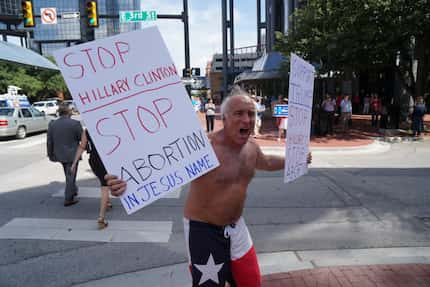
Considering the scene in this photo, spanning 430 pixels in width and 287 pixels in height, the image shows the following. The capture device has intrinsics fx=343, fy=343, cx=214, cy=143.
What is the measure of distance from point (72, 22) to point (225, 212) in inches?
2226

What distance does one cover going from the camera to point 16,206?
18.8ft

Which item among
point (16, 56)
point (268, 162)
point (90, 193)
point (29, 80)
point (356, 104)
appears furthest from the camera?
point (29, 80)

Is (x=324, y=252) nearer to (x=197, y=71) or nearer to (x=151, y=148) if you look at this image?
(x=151, y=148)

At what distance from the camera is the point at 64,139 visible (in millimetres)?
5605

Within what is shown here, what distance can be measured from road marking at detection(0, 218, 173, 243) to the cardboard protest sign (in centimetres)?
266

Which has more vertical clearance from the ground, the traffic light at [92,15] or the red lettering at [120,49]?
the traffic light at [92,15]

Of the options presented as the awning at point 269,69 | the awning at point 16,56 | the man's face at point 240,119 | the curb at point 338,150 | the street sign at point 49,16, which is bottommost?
the curb at point 338,150

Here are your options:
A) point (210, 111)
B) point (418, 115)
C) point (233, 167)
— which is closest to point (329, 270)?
→ point (233, 167)

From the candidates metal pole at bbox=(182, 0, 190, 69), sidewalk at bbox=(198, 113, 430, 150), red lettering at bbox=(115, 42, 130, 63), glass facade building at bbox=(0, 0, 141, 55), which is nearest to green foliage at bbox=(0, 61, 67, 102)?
glass facade building at bbox=(0, 0, 141, 55)

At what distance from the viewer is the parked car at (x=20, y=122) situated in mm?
14828

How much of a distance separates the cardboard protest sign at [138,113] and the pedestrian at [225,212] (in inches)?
7.1

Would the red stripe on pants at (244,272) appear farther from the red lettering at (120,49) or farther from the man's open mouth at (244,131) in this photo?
the red lettering at (120,49)

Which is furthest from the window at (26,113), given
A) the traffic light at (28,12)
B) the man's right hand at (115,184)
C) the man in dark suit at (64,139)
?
the man's right hand at (115,184)

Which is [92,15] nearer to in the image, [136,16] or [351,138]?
[136,16]
